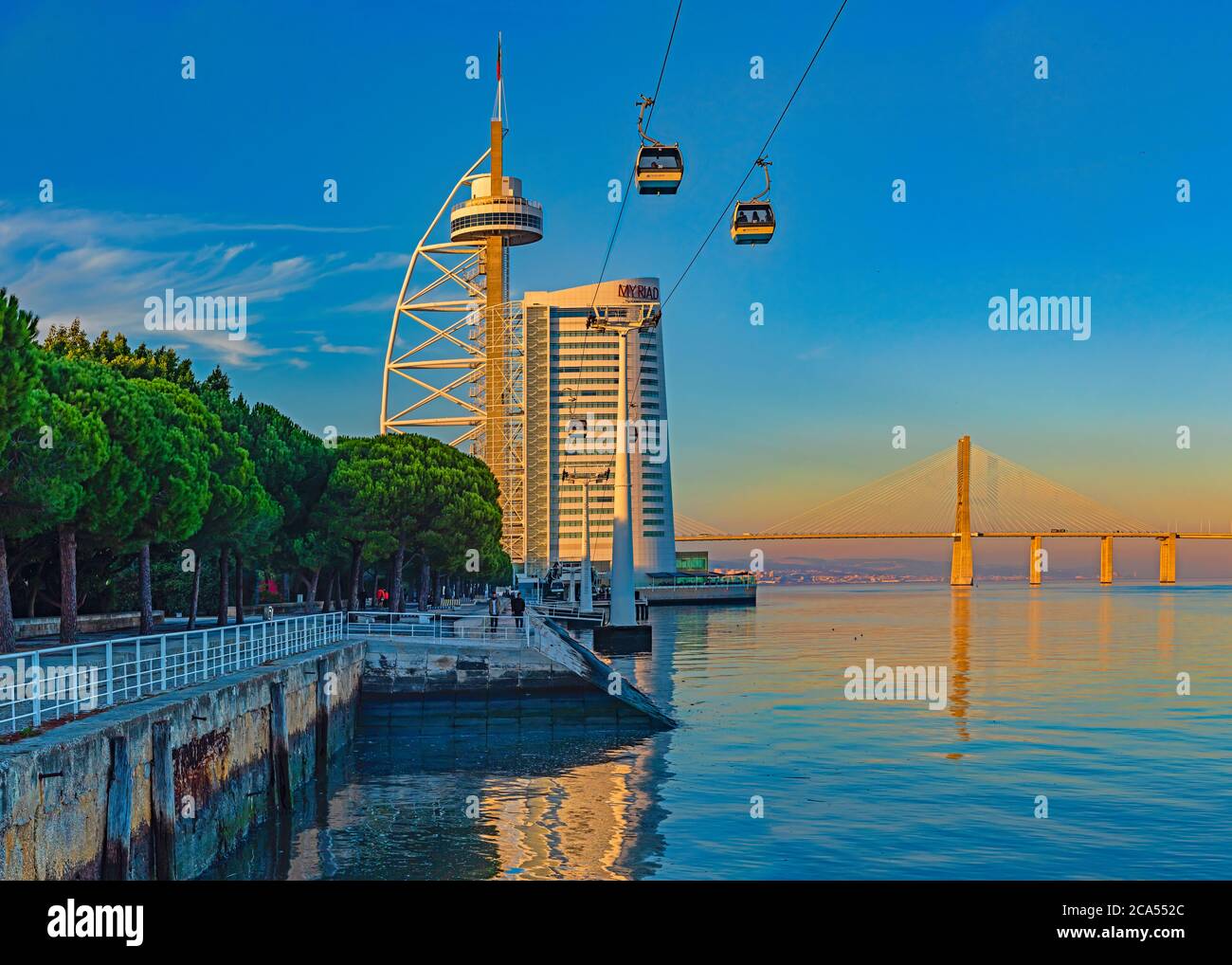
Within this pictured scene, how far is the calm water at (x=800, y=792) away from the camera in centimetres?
2572

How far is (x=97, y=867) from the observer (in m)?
18.1

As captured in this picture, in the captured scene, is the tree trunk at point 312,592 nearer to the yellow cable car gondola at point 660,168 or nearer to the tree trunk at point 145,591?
the tree trunk at point 145,591

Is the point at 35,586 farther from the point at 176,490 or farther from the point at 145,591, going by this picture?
the point at 176,490

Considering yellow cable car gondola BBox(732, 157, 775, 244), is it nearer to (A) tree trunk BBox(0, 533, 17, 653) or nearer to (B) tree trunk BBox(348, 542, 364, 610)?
(A) tree trunk BBox(0, 533, 17, 653)

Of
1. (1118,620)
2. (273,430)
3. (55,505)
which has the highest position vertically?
(273,430)

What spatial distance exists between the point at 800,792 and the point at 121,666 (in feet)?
53.7

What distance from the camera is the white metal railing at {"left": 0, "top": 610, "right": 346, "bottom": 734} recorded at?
64.2 ft

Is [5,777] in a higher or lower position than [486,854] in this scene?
higher

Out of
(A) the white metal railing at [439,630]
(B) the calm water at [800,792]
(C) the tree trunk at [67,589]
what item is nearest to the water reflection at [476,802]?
(B) the calm water at [800,792]

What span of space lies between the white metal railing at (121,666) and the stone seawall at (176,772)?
17.6 inches
